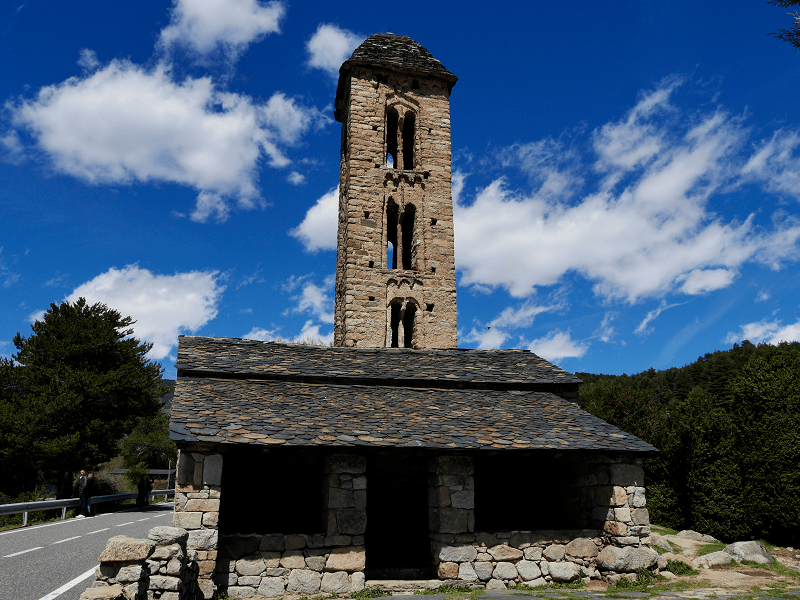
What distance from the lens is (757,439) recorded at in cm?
1608

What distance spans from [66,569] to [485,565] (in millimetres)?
6523

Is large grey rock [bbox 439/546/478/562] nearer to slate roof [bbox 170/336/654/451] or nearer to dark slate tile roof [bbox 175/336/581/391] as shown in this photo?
slate roof [bbox 170/336/654/451]

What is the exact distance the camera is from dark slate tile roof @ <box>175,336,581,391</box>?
12109 mm

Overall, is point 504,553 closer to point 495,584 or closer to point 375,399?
point 495,584

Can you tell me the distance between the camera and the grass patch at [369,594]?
8195mm

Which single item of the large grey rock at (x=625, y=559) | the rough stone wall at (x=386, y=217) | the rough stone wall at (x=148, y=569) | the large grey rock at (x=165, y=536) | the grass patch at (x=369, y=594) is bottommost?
the grass patch at (x=369, y=594)

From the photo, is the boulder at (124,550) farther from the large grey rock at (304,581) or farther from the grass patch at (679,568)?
the grass patch at (679,568)

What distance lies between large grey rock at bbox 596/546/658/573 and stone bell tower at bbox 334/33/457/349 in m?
9.88

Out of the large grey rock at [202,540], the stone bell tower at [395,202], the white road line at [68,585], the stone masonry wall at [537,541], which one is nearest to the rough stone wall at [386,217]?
the stone bell tower at [395,202]

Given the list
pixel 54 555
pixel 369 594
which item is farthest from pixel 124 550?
pixel 54 555

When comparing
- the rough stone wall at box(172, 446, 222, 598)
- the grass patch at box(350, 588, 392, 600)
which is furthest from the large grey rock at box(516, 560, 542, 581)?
the rough stone wall at box(172, 446, 222, 598)

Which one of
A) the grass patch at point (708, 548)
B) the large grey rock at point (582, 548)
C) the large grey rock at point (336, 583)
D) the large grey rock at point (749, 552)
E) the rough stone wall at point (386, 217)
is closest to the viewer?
the large grey rock at point (336, 583)

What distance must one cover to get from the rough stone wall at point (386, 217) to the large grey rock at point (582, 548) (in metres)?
9.56

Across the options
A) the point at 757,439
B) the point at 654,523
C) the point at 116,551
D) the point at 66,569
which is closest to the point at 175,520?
the point at 66,569
